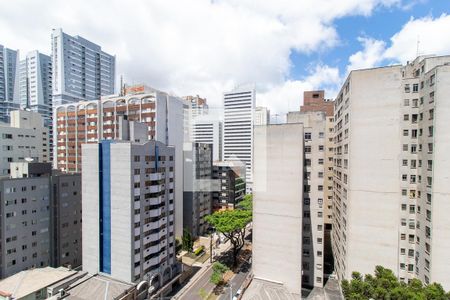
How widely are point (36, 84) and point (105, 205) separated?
358 ft

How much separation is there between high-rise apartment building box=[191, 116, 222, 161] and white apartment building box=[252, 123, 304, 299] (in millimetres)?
78214

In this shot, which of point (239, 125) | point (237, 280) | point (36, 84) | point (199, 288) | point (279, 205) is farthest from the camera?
point (239, 125)

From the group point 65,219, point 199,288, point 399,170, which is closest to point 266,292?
point 199,288

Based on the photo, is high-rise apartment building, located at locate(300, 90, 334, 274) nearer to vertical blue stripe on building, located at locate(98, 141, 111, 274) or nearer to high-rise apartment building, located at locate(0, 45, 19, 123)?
vertical blue stripe on building, located at locate(98, 141, 111, 274)

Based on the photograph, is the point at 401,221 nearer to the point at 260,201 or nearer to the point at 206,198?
the point at 260,201

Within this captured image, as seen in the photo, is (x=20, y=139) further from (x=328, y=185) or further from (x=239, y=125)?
(x=239, y=125)

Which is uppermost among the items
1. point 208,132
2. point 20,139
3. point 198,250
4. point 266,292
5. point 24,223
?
point 208,132

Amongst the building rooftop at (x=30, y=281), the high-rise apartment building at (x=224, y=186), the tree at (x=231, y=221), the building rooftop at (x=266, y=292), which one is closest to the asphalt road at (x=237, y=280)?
the tree at (x=231, y=221)

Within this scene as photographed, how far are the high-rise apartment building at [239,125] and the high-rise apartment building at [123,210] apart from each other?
232ft

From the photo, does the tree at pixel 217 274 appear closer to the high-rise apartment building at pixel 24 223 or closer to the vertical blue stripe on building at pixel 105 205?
the vertical blue stripe on building at pixel 105 205

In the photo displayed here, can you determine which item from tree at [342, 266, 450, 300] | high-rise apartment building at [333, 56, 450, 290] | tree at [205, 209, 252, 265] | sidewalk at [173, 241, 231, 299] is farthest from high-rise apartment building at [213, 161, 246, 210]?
tree at [342, 266, 450, 300]

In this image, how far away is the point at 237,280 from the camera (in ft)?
127

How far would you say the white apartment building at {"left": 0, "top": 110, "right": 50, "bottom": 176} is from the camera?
41.0 m

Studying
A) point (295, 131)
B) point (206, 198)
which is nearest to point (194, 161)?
point (206, 198)
